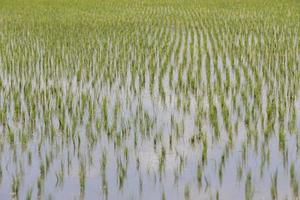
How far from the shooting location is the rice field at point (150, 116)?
4.79m

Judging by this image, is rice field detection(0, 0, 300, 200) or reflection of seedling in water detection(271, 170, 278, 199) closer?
reflection of seedling in water detection(271, 170, 278, 199)

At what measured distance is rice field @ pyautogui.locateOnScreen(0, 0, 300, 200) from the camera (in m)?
4.79

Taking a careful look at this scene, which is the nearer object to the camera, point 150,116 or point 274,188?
point 274,188

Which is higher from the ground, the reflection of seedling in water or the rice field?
the reflection of seedling in water

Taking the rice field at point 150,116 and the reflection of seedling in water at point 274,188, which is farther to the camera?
the rice field at point 150,116

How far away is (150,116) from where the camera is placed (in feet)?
22.1

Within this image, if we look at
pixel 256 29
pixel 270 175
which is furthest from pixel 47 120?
pixel 256 29

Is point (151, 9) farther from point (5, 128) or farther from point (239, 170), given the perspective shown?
point (239, 170)

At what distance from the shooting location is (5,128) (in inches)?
252

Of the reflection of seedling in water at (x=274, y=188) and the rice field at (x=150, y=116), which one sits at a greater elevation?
the reflection of seedling in water at (x=274, y=188)

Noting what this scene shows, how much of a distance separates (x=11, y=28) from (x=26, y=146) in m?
10.7

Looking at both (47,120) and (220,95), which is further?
(220,95)

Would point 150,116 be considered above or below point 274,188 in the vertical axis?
below

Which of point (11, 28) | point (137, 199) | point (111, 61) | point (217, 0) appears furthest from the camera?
point (217, 0)
